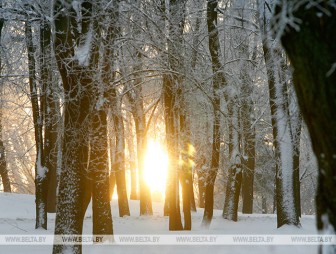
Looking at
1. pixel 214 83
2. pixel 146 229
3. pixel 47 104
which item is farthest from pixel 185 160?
pixel 47 104

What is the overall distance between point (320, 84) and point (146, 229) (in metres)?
12.6

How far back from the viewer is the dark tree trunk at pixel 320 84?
9.67ft

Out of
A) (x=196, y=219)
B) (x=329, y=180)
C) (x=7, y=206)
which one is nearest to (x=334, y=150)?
(x=329, y=180)

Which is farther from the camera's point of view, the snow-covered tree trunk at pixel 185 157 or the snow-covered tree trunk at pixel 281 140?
the snow-covered tree trunk at pixel 185 157

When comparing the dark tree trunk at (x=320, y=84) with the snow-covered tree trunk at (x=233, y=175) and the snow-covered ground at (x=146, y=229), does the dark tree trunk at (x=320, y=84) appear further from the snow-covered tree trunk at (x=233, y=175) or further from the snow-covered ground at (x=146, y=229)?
the snow-covered tree trunk at (x=233, y=175)

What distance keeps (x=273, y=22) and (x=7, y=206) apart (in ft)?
67.9

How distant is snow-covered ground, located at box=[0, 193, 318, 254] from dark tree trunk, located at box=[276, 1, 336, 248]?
22.2ft

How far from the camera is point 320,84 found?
2.97 metres

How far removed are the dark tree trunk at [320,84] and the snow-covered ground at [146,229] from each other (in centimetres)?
675

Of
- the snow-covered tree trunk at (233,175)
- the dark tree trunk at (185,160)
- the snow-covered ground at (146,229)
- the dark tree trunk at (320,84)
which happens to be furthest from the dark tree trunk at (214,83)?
the dark tree trunk at (320,84)

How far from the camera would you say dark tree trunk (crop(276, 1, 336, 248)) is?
2.95 meters

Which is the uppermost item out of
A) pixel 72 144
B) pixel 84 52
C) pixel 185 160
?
pixel 84 52

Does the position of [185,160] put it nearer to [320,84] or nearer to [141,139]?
[141,139]

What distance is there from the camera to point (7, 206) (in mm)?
21781
